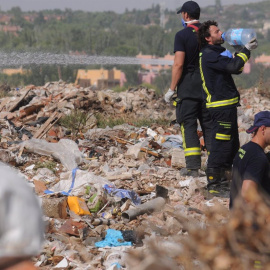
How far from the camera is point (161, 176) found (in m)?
7.40

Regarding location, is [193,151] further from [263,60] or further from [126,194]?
[263,60]

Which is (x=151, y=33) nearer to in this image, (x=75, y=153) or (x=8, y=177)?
(x=75, y=153)

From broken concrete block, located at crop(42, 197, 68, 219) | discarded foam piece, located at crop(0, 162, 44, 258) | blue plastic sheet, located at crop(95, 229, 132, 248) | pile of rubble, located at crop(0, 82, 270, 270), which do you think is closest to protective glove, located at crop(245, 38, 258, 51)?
pile of rubble, located at crop(0, 82, 270, 270)

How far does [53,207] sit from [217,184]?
1670 mm

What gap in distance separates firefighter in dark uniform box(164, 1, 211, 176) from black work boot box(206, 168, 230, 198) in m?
0.59

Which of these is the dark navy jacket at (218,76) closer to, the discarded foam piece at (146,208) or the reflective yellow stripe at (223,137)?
the reflective yellow stripe at (223,137)

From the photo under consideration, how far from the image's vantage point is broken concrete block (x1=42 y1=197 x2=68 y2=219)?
18.9 feet

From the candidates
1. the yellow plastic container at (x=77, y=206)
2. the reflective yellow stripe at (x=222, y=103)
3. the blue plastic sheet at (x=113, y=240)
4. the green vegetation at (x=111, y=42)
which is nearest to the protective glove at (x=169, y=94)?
the reflective yellow stripe at (x=222, y=103)

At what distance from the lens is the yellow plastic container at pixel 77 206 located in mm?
5934

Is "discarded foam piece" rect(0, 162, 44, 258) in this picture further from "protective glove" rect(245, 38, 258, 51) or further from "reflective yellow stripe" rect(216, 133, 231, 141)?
"protective glove" rect(245, 38, 258, 51)

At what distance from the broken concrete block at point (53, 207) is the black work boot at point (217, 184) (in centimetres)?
150

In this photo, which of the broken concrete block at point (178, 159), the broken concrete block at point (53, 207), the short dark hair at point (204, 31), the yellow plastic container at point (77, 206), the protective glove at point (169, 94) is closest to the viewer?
the broken concrete block at point (53, 207)

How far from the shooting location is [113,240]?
5.24 metres

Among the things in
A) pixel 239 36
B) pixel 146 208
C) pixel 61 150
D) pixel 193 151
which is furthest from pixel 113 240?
pixel 61 150
